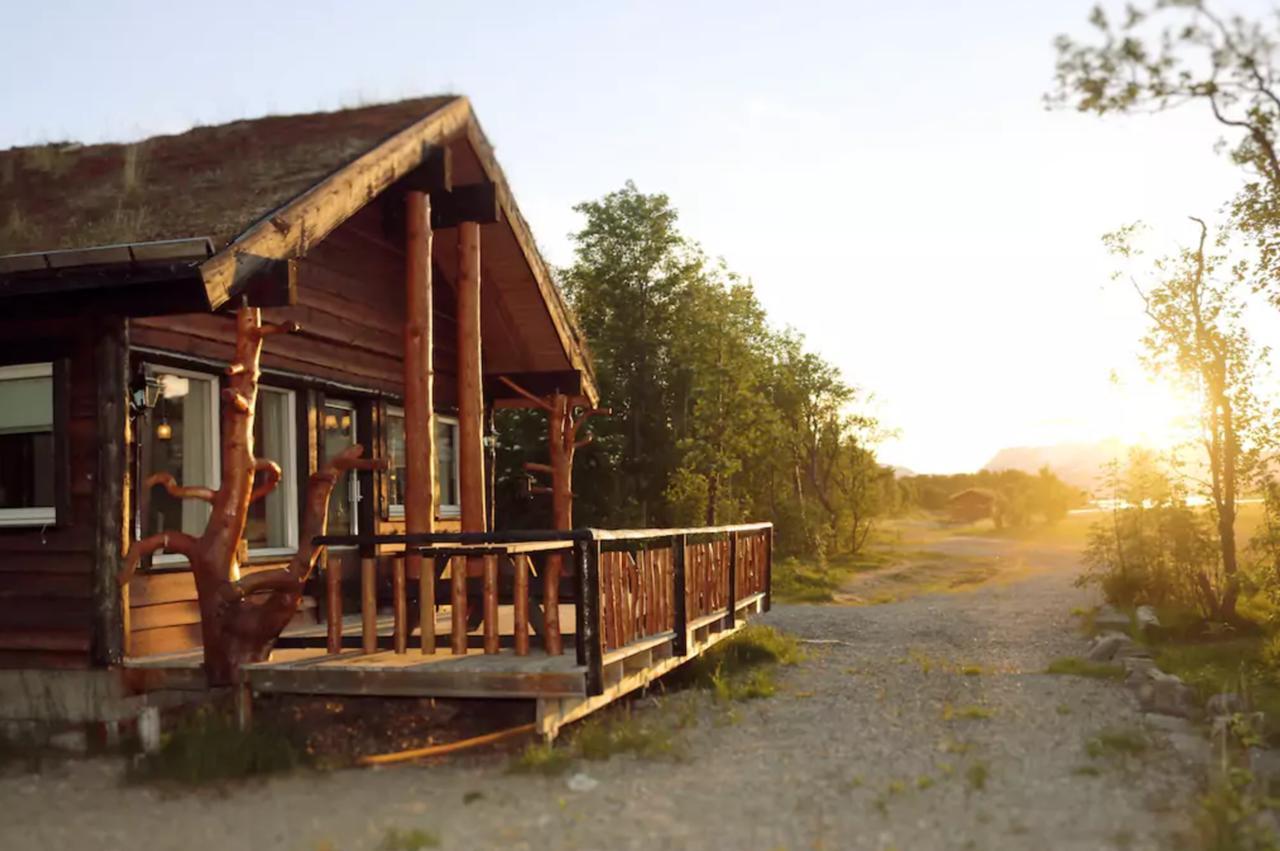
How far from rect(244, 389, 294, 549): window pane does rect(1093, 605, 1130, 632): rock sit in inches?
379

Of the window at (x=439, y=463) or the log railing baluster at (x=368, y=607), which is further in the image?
the window at (x=439, y=463)

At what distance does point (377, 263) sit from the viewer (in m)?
11.2

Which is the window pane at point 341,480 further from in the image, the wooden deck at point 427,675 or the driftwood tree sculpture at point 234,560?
the driftwood tree sculpture at point 234,560

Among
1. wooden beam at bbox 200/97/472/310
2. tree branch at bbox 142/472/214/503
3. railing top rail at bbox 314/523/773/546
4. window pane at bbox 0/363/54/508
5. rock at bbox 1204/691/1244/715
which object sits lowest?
rock at bbox 1204/691/1244/715

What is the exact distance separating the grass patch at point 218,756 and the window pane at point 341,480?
12.4 ft

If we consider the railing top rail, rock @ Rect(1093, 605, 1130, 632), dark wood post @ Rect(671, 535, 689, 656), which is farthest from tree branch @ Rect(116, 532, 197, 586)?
rock @ Rect(1093, 605, 1130, 632)

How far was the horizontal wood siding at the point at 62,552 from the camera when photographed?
756 centimetres

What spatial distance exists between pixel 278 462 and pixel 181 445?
1.18m

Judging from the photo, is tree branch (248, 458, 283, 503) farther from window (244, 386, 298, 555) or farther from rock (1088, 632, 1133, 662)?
rock (1088, 632, 1133, 662)

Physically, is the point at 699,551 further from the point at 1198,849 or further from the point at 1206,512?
the point at 1206,512

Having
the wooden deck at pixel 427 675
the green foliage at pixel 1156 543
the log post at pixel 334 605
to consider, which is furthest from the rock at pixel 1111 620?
the log post at pixel 334 605

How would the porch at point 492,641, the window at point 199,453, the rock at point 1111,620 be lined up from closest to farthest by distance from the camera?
the porch at point 492,641, the window at point 199,453, the rock at point 1111,620

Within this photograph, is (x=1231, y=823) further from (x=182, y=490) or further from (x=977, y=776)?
(x=182, y=490)

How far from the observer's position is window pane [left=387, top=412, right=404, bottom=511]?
1173 cm
